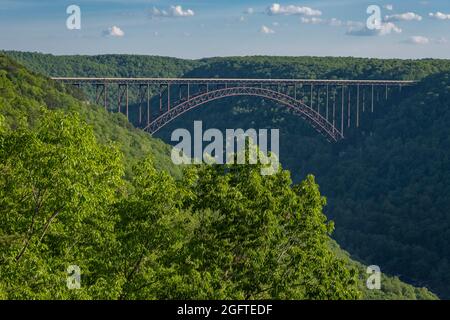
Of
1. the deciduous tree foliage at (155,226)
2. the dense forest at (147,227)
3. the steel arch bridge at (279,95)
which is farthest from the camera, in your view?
the steel arch bridge at (279,95)

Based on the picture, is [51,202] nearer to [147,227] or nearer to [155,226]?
[147,227]

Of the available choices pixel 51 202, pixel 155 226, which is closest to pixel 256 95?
pixel 155 226

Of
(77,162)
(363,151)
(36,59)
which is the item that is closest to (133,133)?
(363,151)

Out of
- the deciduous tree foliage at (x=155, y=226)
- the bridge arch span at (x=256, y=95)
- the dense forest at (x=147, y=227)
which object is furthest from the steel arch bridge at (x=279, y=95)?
the deciduous tree foliage at (x=155, y=226)

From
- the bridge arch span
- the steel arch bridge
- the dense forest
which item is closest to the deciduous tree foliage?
the dense forest

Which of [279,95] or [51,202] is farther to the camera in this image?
[279,95]

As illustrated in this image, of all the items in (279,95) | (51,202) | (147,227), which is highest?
(279,95)

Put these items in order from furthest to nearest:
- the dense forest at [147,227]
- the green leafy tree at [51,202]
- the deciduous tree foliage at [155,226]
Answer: the deciduous tree foliage at [155,226], the dense forest at [147,227], the green leafy tree at [51,202]

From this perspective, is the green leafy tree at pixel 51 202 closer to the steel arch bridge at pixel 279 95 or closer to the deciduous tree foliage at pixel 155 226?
the deciduous tree foliage at pixel 155 226
